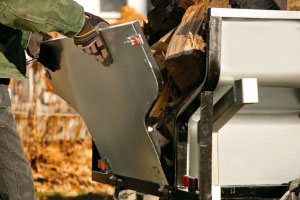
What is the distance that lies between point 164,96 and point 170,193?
0.54 metres

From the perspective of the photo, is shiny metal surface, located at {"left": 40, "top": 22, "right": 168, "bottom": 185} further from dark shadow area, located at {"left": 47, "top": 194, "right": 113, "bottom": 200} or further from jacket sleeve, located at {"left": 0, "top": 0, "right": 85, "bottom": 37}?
dark shadow area, located at {"left": 47, "top": 194, "right": 113, "bottom": 200}

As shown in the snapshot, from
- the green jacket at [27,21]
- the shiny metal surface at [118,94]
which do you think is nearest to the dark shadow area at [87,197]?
the shiny metal surface at [118,94]

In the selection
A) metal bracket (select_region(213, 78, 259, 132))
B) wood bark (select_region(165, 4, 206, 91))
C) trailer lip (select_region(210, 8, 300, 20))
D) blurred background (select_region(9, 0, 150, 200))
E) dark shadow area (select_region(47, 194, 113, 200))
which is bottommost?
dark shadow area (select_region(47, 194, 113, 200))

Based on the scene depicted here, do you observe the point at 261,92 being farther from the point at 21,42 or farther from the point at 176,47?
the point at 21,42

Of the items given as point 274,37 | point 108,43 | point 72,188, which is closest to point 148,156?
point 108,43

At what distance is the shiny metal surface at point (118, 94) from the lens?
375cm

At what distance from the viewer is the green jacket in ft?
12.0

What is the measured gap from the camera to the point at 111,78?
13.5 feet

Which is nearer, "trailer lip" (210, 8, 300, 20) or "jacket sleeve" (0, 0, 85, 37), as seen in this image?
"trailer lip" (210, 8, 300, 20)

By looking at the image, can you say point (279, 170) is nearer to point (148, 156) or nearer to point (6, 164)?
point (148, 156)

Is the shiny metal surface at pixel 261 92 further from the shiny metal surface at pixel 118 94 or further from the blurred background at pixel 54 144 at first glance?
the blurred background at pixel 54 144

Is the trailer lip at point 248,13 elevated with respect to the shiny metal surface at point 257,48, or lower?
elevated

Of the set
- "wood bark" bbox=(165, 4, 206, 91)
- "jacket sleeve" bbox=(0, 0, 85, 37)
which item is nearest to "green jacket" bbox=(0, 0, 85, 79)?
"jacket sleeve" bbox=(0, 0, 85, 37)

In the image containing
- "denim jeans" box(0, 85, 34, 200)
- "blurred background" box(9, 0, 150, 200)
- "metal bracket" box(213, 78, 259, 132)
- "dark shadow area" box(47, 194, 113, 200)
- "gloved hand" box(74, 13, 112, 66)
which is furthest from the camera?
"blurred background" box(9, 0, 150, 200)
